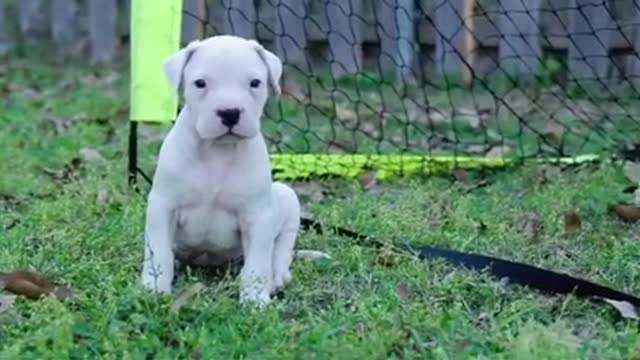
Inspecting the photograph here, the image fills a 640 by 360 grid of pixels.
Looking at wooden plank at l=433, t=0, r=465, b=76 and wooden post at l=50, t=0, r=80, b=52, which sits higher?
wooden plank at l=433, t=0, r=465, b=76

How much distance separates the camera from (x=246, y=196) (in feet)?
12.2

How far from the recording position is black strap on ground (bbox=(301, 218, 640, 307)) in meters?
3.80

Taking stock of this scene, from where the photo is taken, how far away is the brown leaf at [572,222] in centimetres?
478

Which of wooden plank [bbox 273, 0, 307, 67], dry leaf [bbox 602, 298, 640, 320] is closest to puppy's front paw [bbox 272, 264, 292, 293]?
dry leaf [bbox 602, 298, 640, 320]

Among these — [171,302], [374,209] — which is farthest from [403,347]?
[374,209]

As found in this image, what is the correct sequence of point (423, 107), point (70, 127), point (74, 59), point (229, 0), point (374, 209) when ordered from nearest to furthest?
point (374, 209) < point (229, 0) < point (70, 127) < point (423, 107) < point (74, 59)

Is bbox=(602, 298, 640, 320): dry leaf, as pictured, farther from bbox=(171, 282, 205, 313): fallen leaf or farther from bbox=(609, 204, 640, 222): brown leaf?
bbox=(609, 204, 640, 222): brown leaf

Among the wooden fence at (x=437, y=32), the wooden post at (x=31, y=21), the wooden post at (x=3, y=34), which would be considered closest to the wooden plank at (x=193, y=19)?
the wooden fence at (x=437, y=32)

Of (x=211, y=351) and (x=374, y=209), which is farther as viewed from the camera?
(x=374, y=209)

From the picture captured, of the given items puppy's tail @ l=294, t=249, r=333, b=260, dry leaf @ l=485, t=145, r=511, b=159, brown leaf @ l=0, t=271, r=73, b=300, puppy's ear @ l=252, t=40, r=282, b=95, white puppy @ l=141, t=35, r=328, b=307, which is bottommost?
brown leaf @ l=0, t=271, r=73, b=300

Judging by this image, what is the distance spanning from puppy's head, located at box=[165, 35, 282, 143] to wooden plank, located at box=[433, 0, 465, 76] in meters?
3.57

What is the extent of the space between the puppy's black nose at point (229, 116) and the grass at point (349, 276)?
442mm

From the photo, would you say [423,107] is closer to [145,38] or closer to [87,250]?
[145,38]

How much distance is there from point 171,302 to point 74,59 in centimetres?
617
